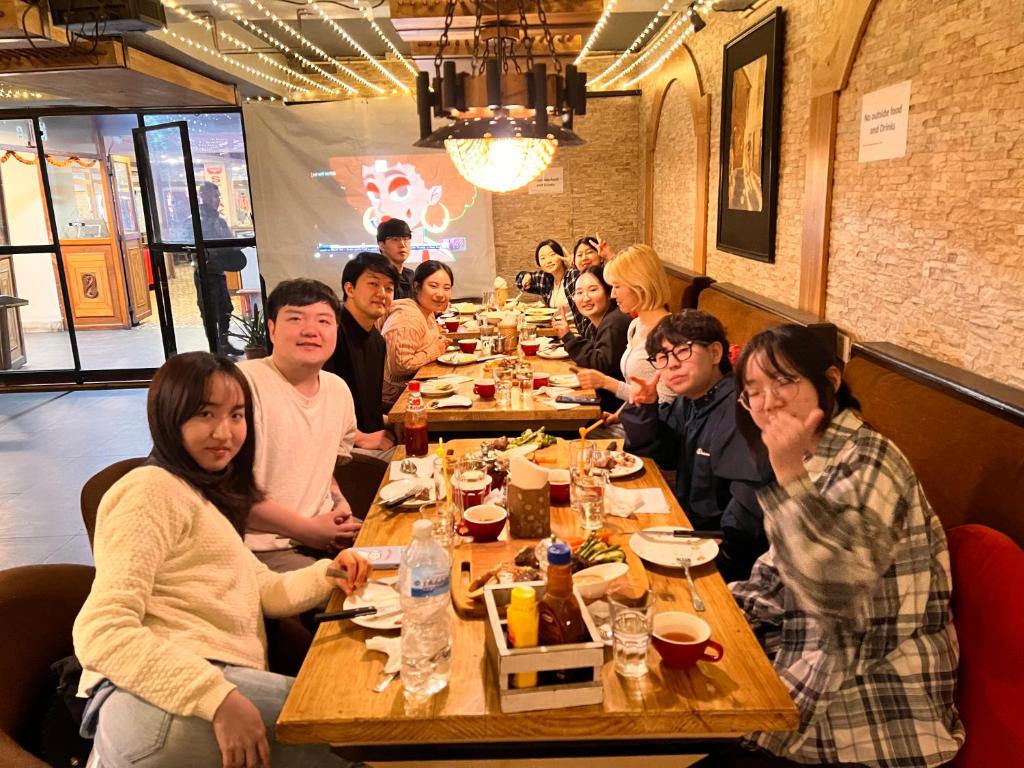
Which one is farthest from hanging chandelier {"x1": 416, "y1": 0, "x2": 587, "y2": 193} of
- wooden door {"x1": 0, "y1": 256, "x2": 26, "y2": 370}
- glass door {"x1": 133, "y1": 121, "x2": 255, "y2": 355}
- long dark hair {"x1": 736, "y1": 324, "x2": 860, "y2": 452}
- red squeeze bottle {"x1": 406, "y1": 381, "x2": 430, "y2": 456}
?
wooden door {"x1": 0, "y1": 256, "x2": 26, "y2": 370}

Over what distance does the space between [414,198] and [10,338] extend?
15.2 feet

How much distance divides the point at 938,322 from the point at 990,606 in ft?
4.86

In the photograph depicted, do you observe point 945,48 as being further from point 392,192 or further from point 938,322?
point 392,192

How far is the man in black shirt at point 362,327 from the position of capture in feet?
11.6

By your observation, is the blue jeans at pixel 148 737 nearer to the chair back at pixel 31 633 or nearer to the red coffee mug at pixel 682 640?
the chair back at pixel 31 633

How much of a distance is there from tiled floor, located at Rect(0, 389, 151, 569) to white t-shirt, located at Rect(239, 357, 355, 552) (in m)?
2.05

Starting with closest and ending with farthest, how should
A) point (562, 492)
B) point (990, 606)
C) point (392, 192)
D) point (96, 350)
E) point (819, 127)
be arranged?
point (990, 606) → point (562, 492) → point (819, 127) → point (392, 192) → point (96, 350)

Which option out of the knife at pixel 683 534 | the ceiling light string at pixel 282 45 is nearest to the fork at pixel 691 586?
the knife at pixel 683 534

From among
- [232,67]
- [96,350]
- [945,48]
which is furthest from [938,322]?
[96,350]

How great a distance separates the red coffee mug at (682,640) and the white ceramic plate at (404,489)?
89 centimetres

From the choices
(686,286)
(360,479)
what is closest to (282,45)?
(686,286)

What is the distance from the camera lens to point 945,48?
8.41ft

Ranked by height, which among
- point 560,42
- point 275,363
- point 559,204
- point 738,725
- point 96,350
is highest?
point 560,42

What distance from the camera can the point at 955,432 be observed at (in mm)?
2268
